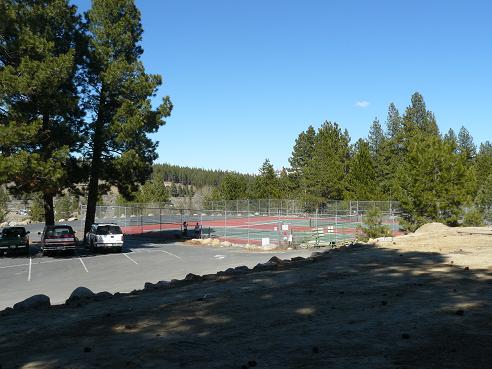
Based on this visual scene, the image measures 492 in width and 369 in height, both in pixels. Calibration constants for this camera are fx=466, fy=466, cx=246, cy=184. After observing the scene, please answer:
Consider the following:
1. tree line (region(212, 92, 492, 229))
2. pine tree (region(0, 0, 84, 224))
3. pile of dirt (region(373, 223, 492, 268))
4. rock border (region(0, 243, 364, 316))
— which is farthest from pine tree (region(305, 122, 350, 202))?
rock border (region(0, 243, 364, 316))

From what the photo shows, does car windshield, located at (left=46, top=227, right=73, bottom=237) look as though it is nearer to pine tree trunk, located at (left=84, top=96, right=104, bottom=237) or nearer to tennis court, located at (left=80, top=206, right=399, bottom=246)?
pine tree trunk, located at (left=84, top=96, right=104, bottom=237)

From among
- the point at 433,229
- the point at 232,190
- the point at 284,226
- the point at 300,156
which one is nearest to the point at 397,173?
the point at 284,226

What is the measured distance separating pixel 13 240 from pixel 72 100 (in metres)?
9.98

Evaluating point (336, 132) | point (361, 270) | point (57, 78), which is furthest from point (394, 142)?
point (361, 270)

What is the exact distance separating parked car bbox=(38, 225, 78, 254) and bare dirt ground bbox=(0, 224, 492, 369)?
Result: 2020cm

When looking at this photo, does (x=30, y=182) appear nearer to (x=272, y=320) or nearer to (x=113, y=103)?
(x=113, y=103)

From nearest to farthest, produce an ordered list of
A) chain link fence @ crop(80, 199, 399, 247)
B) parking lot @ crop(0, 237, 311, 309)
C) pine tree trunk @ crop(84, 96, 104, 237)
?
parking lot @ crop(0, 237, 311, 309) < pine tree trunk @ crop(84, 96, 104, 237) < chain link fence @ crop(80, 199, 399, 247)

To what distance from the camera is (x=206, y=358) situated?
218 inches

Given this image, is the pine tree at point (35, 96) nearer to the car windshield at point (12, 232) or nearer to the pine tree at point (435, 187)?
the car windshield at point (12, 232)

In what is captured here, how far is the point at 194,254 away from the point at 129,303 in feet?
66.9

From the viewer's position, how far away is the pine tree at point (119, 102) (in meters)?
34.8

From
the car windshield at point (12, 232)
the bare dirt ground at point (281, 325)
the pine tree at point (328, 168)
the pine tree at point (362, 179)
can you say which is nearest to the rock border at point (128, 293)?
the bare dirt ground at point (281, 325)

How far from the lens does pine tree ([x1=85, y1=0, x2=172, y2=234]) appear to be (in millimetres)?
34844

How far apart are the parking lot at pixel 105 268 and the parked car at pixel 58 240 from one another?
2.16 ft
